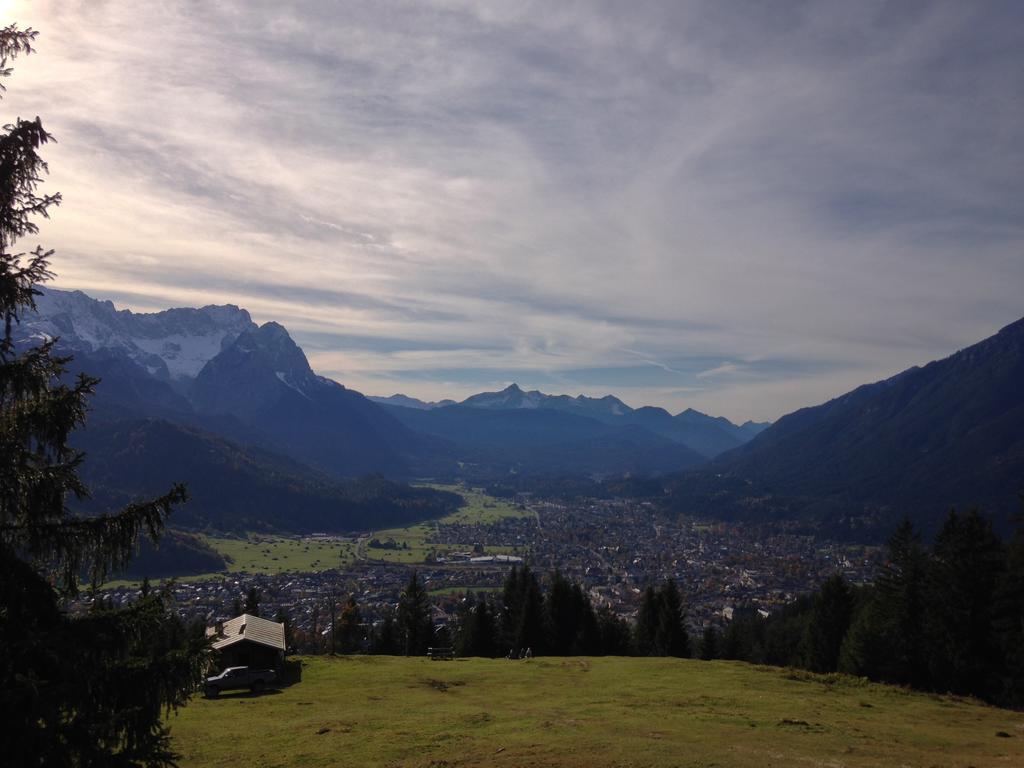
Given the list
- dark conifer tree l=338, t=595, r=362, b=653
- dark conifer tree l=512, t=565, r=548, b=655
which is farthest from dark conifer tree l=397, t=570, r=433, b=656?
dark conifer tree l=512, t=565, r=548, b=655

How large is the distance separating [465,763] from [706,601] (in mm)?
160661

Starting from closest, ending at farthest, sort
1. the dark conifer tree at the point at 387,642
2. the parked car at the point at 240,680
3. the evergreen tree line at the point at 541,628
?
1. the parked car at the point at 240,680
2. the evergreen tree line at the point at 541,628
3. the dark conifer tree at the point at 387,642

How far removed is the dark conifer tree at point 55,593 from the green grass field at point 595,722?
1151 cm

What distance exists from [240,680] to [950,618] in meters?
51.5

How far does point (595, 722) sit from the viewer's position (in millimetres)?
25594

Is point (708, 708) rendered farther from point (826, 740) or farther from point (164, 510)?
point (164, 510)

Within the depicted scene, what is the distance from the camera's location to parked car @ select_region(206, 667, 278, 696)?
36.0 metres

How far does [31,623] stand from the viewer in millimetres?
11078

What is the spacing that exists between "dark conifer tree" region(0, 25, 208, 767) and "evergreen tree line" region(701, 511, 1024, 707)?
169ft

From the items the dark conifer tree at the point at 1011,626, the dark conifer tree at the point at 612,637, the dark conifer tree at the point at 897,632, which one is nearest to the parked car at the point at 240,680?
the dark conifer tree at the point at 612,637

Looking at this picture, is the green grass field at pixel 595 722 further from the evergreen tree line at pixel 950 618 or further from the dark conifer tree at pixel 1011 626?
the evergreen tree line at pixel 950 618

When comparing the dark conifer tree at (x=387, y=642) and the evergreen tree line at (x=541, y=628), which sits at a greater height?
the evergreen tree line at (x=541, y=628)

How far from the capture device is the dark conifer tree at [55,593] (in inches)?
410

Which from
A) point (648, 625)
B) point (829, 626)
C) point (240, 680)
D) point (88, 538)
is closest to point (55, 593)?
point (88, 538)
